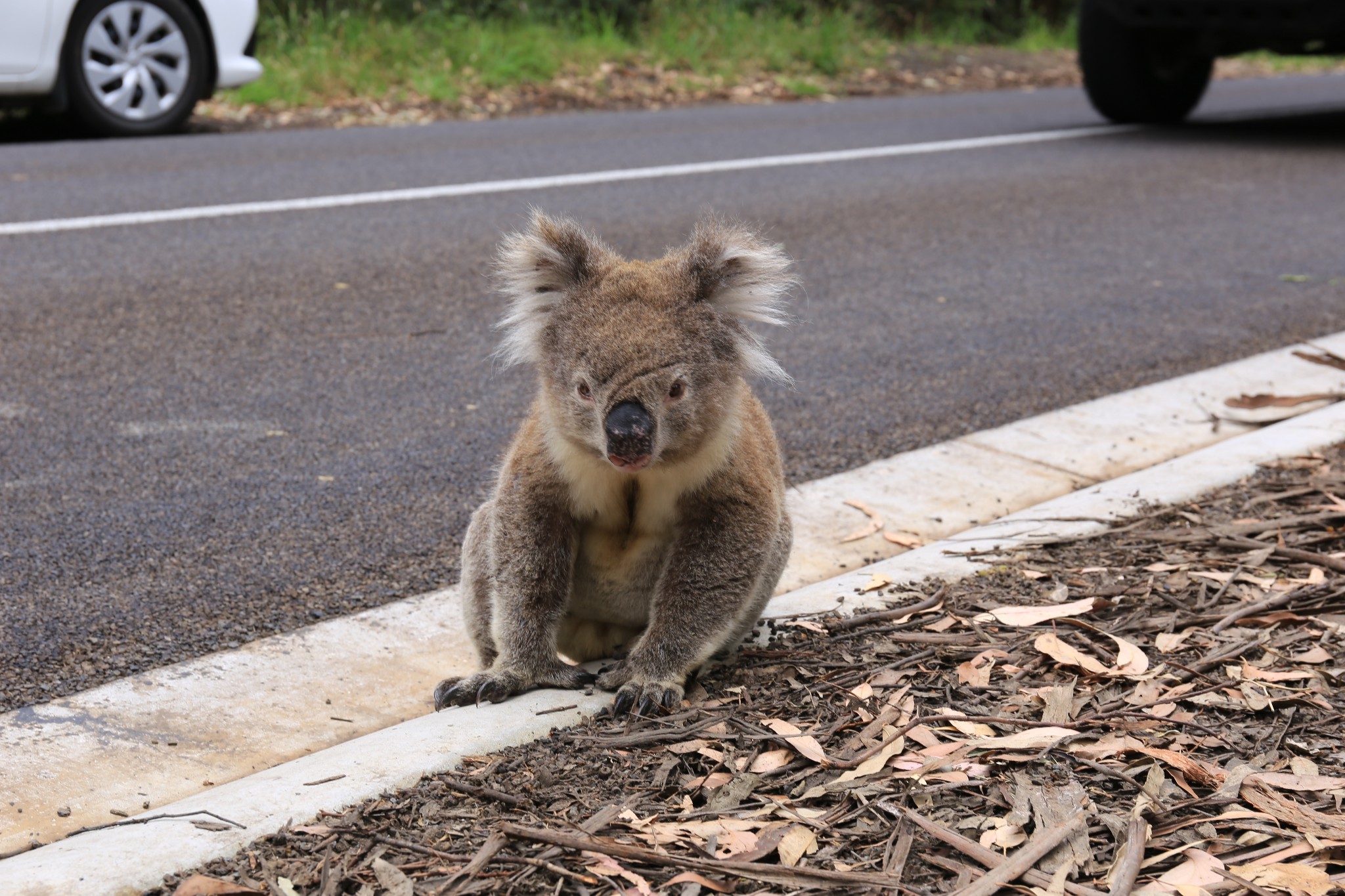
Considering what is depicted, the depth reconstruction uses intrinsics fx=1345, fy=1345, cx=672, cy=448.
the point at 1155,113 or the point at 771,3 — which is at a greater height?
the point at 771,3

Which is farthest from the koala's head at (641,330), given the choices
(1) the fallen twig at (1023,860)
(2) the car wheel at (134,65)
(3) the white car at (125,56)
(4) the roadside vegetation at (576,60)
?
(4) the roadside vegetation at (576,60)

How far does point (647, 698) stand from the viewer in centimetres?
277

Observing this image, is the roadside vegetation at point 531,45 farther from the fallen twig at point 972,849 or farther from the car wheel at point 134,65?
the fallen twig at point 972,849

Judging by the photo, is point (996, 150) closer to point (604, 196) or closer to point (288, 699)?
point (604, 196)

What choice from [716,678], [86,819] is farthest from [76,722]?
[716,678]

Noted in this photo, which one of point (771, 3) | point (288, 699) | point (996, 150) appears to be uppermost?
point (771, 3)

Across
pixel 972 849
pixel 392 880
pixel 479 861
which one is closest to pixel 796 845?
pixel 972 849

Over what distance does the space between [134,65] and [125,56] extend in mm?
106

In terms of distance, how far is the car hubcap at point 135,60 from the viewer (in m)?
9.91

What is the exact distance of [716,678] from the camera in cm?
302

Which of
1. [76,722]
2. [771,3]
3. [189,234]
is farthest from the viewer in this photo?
[771,3]

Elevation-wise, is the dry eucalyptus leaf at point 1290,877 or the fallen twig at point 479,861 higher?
the dry eucalyptus leaf at point 1290,877

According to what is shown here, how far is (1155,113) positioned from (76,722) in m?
12.2

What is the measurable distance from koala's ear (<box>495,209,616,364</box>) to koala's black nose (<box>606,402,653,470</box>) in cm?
45
